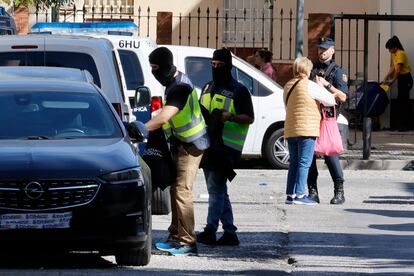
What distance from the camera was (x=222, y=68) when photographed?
43.8 ft

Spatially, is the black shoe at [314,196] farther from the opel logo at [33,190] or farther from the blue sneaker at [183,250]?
the opel logo at [33,190]

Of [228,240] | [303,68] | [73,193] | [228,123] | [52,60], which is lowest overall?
[228,240]

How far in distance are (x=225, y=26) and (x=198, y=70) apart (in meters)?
12.2

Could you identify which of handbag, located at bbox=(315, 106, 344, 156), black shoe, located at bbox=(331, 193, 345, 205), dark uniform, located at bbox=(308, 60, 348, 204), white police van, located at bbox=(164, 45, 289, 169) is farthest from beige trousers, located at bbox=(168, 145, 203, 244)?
white police van, located at bbox=(164, 45, 289, 169)

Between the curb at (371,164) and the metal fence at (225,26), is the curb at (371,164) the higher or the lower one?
the lower one

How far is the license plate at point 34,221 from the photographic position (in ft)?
35.8

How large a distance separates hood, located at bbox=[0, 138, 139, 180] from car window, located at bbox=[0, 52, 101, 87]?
3813mm

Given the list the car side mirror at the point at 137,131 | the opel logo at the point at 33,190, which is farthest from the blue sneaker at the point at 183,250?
the opel logo at the point at 33,190

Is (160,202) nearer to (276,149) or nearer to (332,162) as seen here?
(332,162)

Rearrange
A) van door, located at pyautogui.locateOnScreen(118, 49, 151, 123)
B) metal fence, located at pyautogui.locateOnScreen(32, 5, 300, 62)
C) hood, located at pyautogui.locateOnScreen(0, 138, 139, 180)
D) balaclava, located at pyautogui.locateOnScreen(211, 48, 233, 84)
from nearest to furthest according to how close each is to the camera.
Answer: hood, located at pyautogui.locateOnScreen(0, 138, 139, 180) → balaclava, located at pyautogui.locateOnScreen(211, 48, 233, 84) → van door, located at pyautogui.locateOnScreen(118, 49, 151, 123) → metal fence, located at pyautogui.locateOnScreen(32, 5, 300, 62)

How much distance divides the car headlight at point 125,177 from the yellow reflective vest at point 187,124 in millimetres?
1188

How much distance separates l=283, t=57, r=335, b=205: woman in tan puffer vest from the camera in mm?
16734

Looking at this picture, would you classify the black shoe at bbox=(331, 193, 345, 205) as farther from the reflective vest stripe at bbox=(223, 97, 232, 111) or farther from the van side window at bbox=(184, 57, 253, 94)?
the van side window at bbox=(184, 57, 253, 94)

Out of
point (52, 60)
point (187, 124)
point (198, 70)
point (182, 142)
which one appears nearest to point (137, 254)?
point (182, 142)
